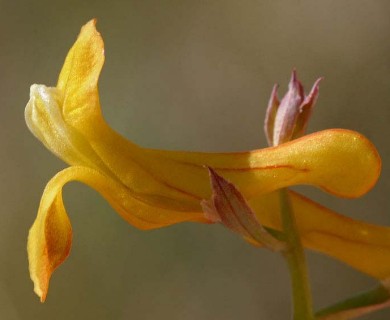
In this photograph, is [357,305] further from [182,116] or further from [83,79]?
[182,116]

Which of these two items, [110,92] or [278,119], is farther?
[110,92]

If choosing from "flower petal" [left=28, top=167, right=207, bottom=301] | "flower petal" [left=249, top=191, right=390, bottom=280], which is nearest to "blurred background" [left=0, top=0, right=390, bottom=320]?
"flower petal" [left=249, top=191, right=390, bottom=280]

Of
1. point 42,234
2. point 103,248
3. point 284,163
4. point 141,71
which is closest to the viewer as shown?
point 42,234

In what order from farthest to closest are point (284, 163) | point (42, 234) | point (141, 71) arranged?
1. point (141, 71)
2. point (284, 163)
3. point (42, 234)

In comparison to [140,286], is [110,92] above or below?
above

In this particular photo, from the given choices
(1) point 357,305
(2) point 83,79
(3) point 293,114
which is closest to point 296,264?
(1) point 357,305

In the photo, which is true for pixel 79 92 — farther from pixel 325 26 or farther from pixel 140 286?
pixel 325 26

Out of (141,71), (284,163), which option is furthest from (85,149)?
(141,71)
